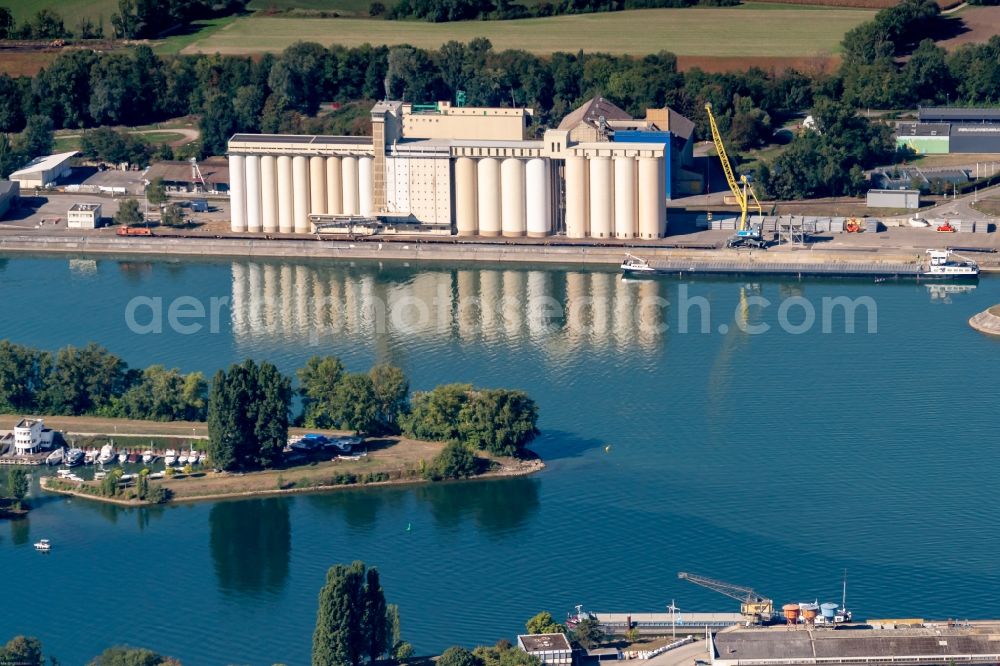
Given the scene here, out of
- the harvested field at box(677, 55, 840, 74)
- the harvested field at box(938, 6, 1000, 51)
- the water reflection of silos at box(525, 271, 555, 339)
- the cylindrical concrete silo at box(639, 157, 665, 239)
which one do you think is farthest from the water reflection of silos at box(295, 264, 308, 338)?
the harvested field at box(938, 6, 1000, 51)

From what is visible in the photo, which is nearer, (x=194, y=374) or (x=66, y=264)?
(x=194, y=374)

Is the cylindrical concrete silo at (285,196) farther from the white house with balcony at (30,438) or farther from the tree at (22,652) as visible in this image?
the tree at (22,652)

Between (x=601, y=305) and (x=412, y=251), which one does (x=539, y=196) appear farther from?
(x=601, y=305)

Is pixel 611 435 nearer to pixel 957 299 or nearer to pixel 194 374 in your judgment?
pixel 194 374

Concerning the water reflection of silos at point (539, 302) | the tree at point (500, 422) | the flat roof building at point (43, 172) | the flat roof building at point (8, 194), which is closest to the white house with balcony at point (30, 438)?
the tree at point (500, 422)

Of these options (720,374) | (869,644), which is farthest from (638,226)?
(869,644)

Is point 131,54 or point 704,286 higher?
point 131,54

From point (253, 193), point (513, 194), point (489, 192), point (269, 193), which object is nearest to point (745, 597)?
point (513, 194)
